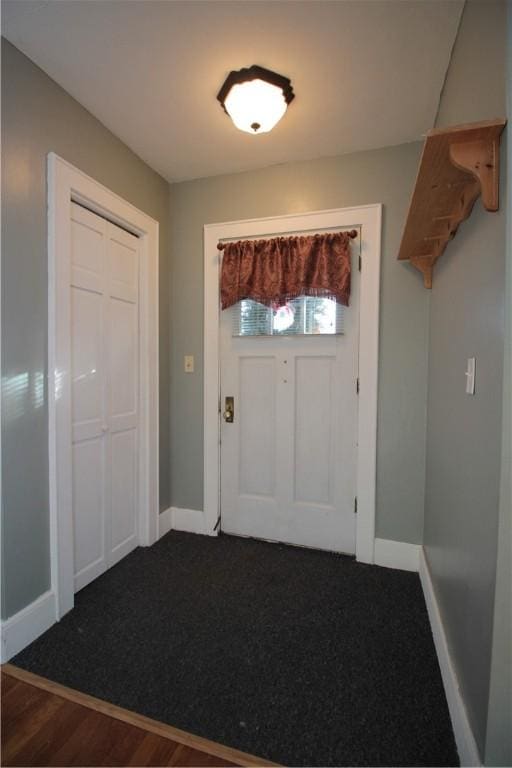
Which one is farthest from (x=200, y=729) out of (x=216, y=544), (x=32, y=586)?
(x=216, y=544)

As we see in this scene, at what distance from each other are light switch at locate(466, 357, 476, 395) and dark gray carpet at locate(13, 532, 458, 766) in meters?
1.16

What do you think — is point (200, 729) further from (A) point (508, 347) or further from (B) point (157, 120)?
(B) point (157, 120)

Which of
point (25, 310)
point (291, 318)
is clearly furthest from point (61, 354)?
point (291, 318)

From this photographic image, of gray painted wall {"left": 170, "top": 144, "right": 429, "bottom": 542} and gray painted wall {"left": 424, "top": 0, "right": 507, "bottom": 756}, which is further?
gray painted wall {"left": 170, "top": 144, "right": 429, "bottom": 542}

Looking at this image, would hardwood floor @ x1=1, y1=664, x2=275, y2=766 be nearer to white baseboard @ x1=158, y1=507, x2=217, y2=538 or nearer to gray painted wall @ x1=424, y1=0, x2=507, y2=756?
gray painted wall @ x1=424, y1=0, x2=507, y2=756

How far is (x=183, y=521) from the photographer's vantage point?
2.61 meters

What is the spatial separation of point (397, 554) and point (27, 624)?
79.4 inches

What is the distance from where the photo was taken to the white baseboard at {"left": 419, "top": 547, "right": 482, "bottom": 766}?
1000 millimetres

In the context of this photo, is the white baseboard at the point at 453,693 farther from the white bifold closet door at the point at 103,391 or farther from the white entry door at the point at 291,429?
the white bifold closet door at the point at 103,391

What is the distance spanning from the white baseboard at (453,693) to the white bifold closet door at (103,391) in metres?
1.82

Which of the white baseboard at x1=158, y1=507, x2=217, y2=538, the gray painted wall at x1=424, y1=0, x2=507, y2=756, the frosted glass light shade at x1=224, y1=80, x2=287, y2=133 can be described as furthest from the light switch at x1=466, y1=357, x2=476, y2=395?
the white baseboard at x1=158, y1=507, x2=217, y2=538

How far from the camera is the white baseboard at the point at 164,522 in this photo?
8.21 feet

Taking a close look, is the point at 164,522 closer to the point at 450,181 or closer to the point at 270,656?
the point at 270,656

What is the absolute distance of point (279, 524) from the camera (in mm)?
2410
